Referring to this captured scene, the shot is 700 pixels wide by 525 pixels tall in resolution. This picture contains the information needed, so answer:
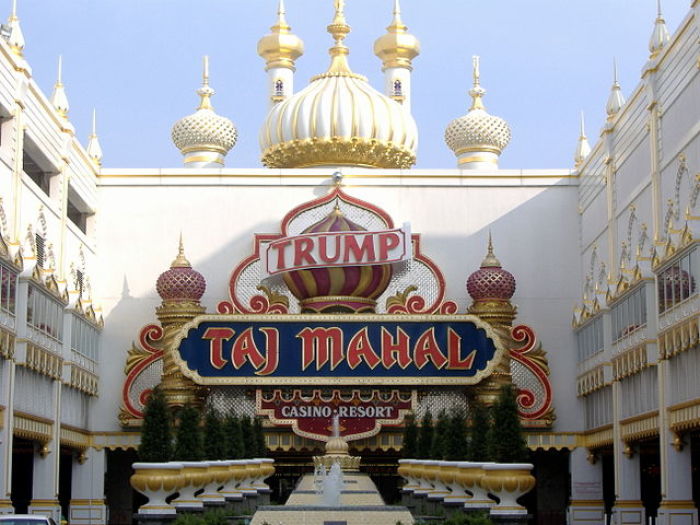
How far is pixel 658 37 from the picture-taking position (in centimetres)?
3422

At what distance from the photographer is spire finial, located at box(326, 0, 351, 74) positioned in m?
48.4

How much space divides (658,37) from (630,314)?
6894 millimetres

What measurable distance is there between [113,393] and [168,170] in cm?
703

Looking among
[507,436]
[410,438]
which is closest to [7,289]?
[507,436]

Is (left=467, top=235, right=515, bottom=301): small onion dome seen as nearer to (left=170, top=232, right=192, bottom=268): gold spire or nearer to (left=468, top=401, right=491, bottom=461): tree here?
(left=170, top=232, right=192, bottom=268): gold spire

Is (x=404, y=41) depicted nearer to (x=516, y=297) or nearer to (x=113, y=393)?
(x=516, y=297)

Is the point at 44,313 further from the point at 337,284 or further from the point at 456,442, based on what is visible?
the point at 456,442

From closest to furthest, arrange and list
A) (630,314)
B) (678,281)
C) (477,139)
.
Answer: (678,281) → (630,314) → (477,139)

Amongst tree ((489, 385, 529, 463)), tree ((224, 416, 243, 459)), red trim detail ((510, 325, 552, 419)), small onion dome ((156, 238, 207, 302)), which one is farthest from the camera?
red trim detail ((510, 325, 552, 419))

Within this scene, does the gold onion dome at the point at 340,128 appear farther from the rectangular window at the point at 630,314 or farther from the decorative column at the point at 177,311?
the rectangular window at the point at 630,314

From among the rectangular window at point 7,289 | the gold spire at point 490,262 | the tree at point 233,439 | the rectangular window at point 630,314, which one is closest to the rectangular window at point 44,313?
the rectangular window at point 7,289

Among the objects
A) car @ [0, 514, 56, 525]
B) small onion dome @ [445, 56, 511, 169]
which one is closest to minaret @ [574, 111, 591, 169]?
small onion dome @ [445, 56, 511, 169]

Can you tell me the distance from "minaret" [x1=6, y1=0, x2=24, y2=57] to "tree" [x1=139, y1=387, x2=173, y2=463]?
34.2 feet

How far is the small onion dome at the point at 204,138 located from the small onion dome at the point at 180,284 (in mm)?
8939
